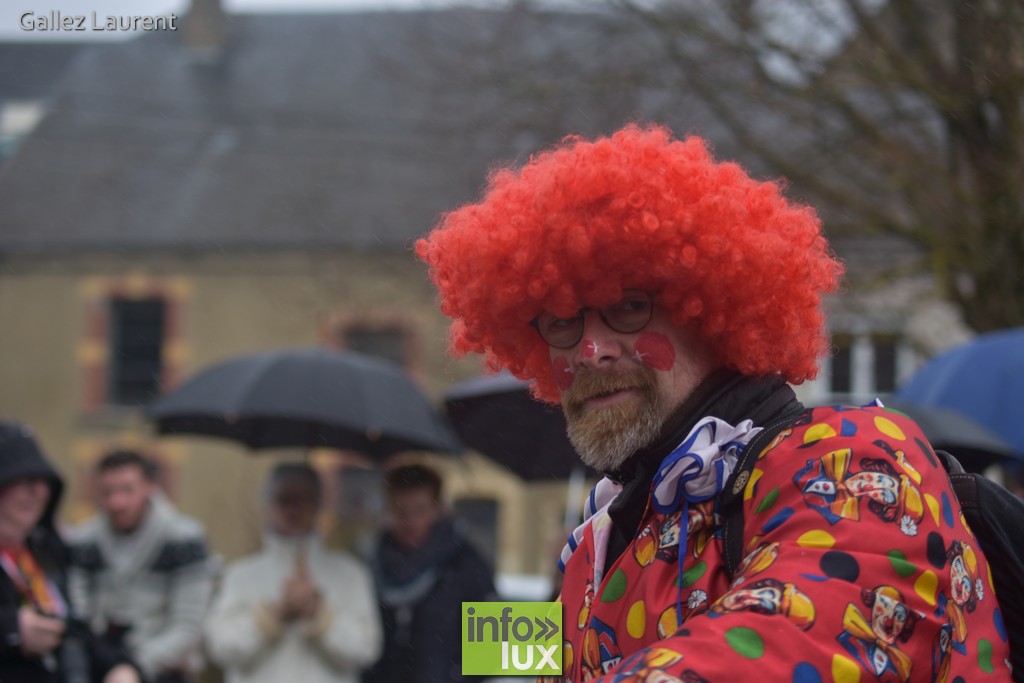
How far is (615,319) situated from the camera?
262 centimetres

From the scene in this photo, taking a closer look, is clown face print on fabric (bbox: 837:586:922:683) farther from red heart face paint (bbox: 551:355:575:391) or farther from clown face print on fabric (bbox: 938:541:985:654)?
red heart face paint (bbox: 551:355:575:391)

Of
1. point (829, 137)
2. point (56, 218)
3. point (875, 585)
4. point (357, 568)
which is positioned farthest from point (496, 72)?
point (56, 218)

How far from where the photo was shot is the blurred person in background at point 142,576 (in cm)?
620

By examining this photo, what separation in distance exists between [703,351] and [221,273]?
21666 mm

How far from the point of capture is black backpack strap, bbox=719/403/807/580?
6.78ft

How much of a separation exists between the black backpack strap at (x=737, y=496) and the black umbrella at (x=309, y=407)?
447 centimetres

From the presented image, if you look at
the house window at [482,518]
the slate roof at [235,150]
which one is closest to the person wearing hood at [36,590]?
the slate roof at [235,150]

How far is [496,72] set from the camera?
38.3 ft

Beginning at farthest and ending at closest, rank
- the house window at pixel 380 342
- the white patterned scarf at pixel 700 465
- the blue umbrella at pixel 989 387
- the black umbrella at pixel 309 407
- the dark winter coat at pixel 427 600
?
the house window at pixel 380 342
the black umbrella at pixel 309 407
the blue umbrella at pixel 989 387
the dark winter coat at pixel 427 600
the white patterned scarf at pixel 700 465

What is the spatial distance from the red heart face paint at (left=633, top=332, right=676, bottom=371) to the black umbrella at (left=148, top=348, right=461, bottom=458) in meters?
4.05

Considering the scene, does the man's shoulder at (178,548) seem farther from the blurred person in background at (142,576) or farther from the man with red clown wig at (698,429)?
the man with red clown wig at (698,429)

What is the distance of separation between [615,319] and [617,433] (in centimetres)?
25

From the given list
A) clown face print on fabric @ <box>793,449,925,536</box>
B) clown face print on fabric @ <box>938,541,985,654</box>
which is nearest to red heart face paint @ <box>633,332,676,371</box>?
clown face print on fabric @ <box>793,449,925,536</box>

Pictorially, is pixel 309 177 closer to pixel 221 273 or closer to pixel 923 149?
pixel 221 273
